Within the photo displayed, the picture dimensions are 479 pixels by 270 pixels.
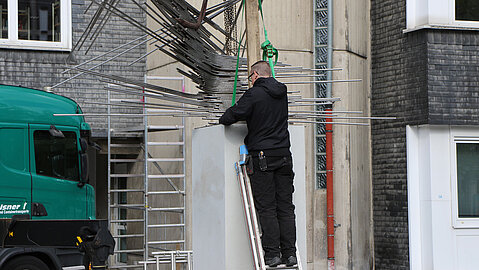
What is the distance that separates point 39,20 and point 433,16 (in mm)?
6915

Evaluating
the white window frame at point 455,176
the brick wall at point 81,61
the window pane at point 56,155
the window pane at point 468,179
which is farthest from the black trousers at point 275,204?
the brick wall at point 81,61

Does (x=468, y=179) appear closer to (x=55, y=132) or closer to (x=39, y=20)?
(x=55, y=132)

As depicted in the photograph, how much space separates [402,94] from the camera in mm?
14297

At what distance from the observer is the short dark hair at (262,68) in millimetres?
7570

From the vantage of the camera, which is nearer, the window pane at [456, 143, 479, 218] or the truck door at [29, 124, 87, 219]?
the truck door at [29, 124, 87, 219]

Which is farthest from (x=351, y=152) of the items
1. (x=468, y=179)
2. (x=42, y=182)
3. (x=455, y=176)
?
(x=42, y=182)

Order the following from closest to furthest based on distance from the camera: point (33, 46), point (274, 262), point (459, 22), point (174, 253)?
1. point (274, 262)
2. point (174, 253)
3. point (459, 22)
4. point (33, 46)

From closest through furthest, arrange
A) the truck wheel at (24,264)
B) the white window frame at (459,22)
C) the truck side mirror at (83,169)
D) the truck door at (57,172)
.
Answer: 1. the truck wheel at (24,264)
2. the truck door at (57,172)
3. the truck side mirror at (83,169)
4. the white window frame at (459,22)

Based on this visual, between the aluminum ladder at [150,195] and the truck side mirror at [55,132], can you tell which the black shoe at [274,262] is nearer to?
the truck side mirror at [55,132]

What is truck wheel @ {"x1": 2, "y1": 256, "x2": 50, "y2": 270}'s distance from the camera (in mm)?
10750

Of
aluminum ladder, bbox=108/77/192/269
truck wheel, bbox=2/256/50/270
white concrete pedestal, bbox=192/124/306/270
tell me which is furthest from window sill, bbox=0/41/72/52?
white concrete pedestal, bbox=192/124/306/270

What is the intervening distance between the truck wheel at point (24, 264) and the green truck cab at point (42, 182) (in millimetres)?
13

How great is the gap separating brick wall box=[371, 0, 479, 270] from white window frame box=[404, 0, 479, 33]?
0.10 metres

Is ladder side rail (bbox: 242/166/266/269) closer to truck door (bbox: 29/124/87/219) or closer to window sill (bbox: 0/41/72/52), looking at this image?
truck door (bbox: 29/124/87/219)
